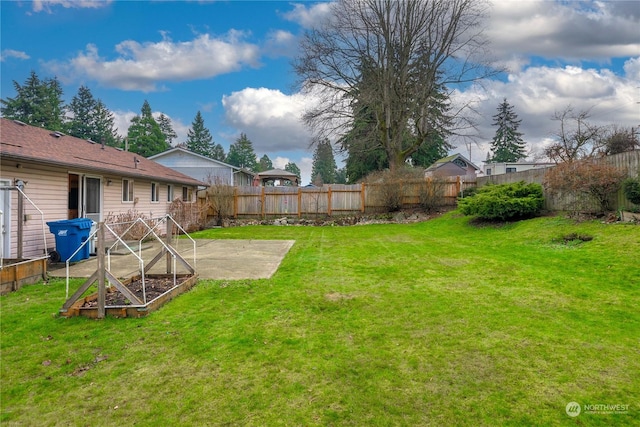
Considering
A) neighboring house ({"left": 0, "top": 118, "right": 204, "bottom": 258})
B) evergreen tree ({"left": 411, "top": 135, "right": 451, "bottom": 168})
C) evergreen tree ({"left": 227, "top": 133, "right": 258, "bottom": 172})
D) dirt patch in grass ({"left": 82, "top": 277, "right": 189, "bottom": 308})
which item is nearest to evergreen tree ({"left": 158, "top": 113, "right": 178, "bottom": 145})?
evergreen tree ({"left": 227, "top": 133, "right": 258, "bottom": 172})

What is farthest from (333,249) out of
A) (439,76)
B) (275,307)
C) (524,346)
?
(439,76)

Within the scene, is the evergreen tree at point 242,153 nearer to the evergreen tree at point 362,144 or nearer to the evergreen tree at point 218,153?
the evergreen tree at point 218,153

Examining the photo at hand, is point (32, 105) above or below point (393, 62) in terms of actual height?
above

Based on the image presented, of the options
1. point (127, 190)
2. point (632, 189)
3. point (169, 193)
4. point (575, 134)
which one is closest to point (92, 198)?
point (127, 190)

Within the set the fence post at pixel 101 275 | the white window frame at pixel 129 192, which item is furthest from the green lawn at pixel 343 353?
the white window frame at pixel 129 192

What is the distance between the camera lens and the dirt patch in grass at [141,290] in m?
4.55

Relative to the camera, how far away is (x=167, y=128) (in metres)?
64.7

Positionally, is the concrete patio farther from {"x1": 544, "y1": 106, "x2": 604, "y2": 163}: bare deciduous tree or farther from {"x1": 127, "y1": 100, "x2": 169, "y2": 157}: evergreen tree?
{"x1": 127, "y1": 100, "x2": 169, "y2": 157}: evergreen tree

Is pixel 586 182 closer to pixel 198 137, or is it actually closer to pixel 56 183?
pixel 56 183

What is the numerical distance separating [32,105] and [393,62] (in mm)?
39881

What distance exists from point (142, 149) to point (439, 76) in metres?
40.3

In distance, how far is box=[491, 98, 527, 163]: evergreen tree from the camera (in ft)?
162

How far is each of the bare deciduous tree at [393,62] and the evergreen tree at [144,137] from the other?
33632 millimetres

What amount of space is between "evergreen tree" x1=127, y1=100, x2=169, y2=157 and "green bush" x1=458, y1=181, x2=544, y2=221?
4510cm
